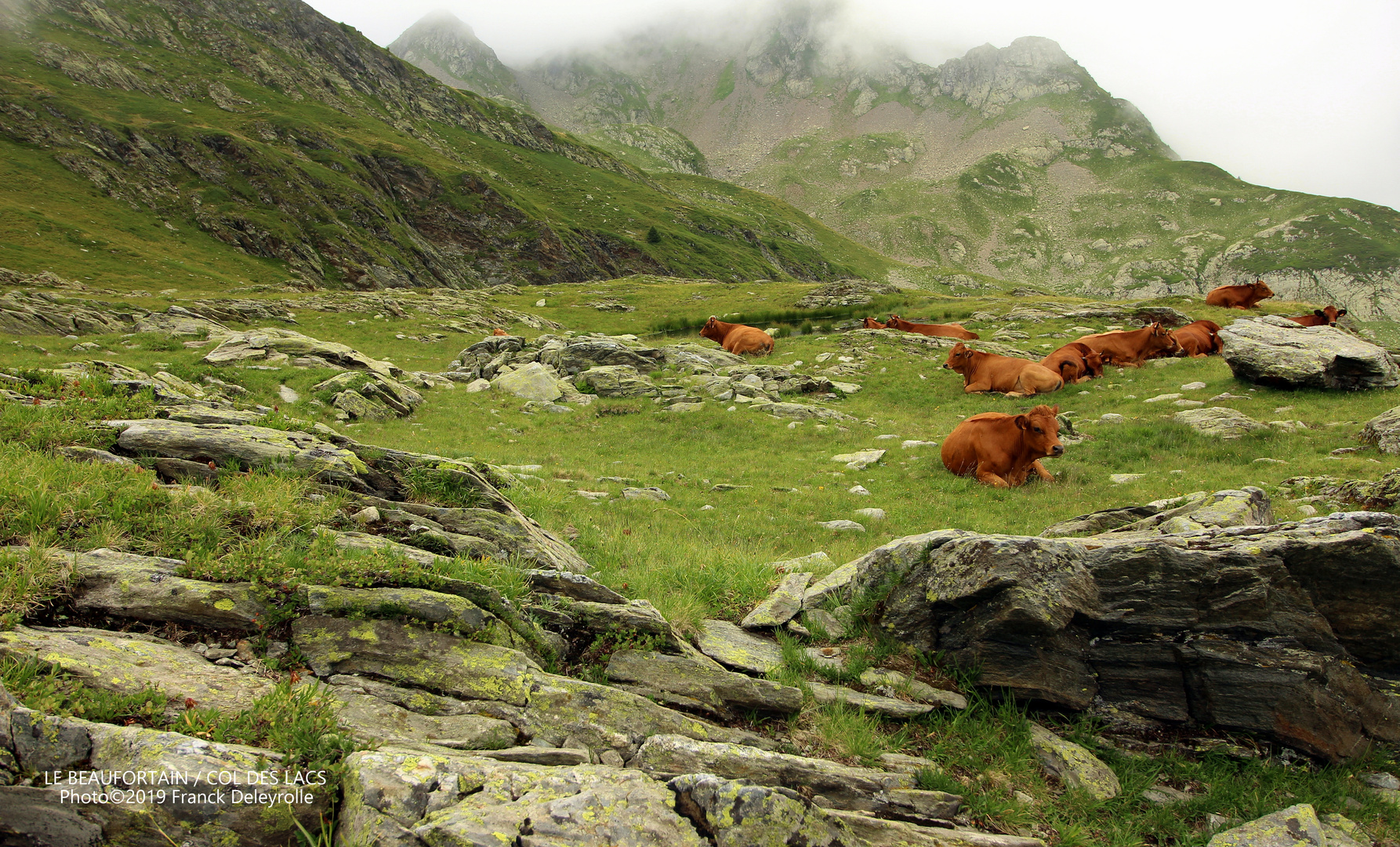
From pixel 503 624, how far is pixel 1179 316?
4009 centimetres

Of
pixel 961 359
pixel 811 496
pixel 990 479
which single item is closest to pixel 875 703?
pixel 811 496

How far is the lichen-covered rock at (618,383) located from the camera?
77.2ft

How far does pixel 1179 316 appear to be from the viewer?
32.2m

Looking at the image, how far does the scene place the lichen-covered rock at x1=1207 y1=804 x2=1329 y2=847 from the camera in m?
4.01

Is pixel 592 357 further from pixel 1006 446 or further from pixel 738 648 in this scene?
pixel 738 648

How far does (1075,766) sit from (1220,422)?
1505 centimetres

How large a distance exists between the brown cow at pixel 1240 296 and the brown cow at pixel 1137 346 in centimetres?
1647

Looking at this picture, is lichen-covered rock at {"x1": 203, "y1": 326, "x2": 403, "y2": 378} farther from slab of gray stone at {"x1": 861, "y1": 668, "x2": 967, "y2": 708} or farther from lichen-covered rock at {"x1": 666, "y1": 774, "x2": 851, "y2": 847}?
lichen-covered rock at {"x1": 666, "y1": 774, "x2": 851, "y2": 847}

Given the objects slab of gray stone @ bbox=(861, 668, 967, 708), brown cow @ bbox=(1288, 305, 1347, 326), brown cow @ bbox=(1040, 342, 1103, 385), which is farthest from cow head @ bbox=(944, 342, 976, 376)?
slab of gray stone @ bbox=(861, 668, 967, 708)

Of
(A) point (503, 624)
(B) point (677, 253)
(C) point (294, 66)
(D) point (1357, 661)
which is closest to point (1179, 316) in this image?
(D) point (1357, 661)

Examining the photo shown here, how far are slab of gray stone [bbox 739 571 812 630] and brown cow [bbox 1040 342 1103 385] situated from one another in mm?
20652

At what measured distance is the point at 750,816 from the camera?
3389 mm

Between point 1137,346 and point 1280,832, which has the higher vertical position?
point 1137,346

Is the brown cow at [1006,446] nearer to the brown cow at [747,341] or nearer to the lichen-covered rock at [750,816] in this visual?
the lichen-covered rock at [750,816]
